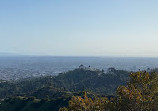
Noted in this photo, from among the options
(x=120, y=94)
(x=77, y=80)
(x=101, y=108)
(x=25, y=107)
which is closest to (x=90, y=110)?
(x=101, y=108)

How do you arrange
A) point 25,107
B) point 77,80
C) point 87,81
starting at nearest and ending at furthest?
point 25,107 < point 87,81 < point 77,80

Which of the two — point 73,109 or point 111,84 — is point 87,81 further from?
point 73,109

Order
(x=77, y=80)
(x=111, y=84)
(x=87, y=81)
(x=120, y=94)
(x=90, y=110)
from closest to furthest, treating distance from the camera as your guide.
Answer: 1. (x=90, y=110)
2. (x=120, y=94)
3. (x=111, y=84)
4. (x=87, y=81)
5. (x=77, y=80)

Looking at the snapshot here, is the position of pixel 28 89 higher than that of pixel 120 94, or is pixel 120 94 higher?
pixel 120 94

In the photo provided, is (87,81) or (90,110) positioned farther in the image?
(87,81)

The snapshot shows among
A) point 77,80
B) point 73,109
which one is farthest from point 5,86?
point 73,109

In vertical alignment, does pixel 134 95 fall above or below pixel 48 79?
above

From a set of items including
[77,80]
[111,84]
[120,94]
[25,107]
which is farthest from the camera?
[77,80]

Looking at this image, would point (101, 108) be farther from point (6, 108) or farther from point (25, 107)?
point (6, 108)

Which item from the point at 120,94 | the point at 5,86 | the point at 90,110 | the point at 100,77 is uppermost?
the point at 120,94
